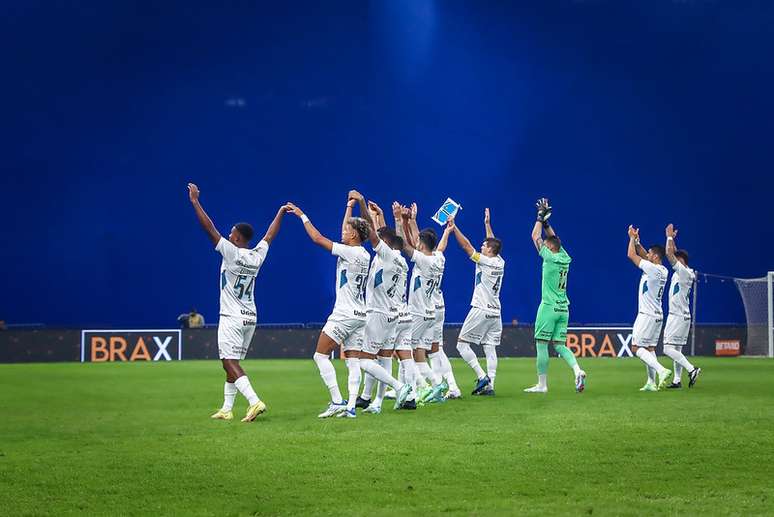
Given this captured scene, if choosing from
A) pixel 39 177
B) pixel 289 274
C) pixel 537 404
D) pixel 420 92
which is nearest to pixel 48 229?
pixel 39 177

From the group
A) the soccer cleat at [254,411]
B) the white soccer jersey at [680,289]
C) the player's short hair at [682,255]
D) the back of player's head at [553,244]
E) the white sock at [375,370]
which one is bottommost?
the soccer cleat at [254,411]

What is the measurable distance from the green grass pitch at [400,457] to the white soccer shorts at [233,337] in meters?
0.87

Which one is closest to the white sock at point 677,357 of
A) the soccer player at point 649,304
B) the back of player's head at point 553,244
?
the soccer player at point 649,304

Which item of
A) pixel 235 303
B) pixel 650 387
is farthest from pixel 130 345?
pixel 235 303

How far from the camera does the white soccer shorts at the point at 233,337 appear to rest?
1173cm

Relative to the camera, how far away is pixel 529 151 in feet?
143

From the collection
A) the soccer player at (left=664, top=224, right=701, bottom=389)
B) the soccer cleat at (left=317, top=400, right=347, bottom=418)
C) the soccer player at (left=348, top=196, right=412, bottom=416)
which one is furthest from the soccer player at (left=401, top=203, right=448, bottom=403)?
the soccer player at (left=664, top=224, right=701, bottom=389)

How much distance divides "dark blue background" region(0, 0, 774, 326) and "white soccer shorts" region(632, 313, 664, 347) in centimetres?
2382

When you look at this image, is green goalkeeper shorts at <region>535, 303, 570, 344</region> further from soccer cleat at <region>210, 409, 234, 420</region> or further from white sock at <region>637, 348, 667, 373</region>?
soccer cleat at <region>210, 409, 234, 420</region>

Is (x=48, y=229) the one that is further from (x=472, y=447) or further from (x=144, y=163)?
(x=472, y=447)

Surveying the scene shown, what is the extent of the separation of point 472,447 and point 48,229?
3307cm

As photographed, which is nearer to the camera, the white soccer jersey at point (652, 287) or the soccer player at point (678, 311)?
the white soccer jersey at point (652, 287)

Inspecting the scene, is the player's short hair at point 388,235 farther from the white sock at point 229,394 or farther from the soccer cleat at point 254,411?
the soccer cleat at point 254,411

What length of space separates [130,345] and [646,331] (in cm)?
1875
